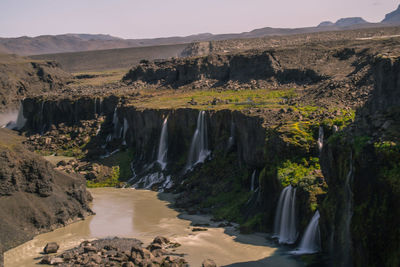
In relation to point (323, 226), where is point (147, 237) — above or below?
below

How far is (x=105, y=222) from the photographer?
37.4 metres

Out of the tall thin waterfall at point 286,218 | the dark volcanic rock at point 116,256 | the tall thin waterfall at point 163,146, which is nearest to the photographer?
the dark volcanic rock at point 116,256

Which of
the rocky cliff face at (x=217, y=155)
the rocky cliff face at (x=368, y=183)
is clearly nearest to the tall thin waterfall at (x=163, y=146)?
the rocky cliff face at (x=217, y=155)

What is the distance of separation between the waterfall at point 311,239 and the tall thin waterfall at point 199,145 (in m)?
20.2

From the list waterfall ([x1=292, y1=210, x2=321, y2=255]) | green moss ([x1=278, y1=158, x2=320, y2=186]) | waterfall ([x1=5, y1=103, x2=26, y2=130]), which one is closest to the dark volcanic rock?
waterfall ([x1=292, y1=210, x2=321, y2=255])

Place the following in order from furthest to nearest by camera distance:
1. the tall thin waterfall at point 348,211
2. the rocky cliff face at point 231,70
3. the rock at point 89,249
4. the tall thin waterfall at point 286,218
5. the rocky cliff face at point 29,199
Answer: the rocky cliff face at point 231,70, the rocky cliff face at point 29,199, the tall thin waterfall at point 286,218, the rock at point 89,249, the tall thin waterfall at point 348,211

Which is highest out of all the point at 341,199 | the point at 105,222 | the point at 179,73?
the point at 179,73

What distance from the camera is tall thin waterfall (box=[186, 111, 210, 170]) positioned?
4800cm

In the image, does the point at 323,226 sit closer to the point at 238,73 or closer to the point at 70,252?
the point at 70,252

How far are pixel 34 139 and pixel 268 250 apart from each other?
5280cm

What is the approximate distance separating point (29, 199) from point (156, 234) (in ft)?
30.8

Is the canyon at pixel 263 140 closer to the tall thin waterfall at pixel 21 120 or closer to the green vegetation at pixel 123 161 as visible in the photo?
the green vegetation at pixel 123 161

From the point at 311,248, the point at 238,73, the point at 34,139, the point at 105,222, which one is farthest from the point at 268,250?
the point at 34,139

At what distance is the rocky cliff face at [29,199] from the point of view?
110ft
